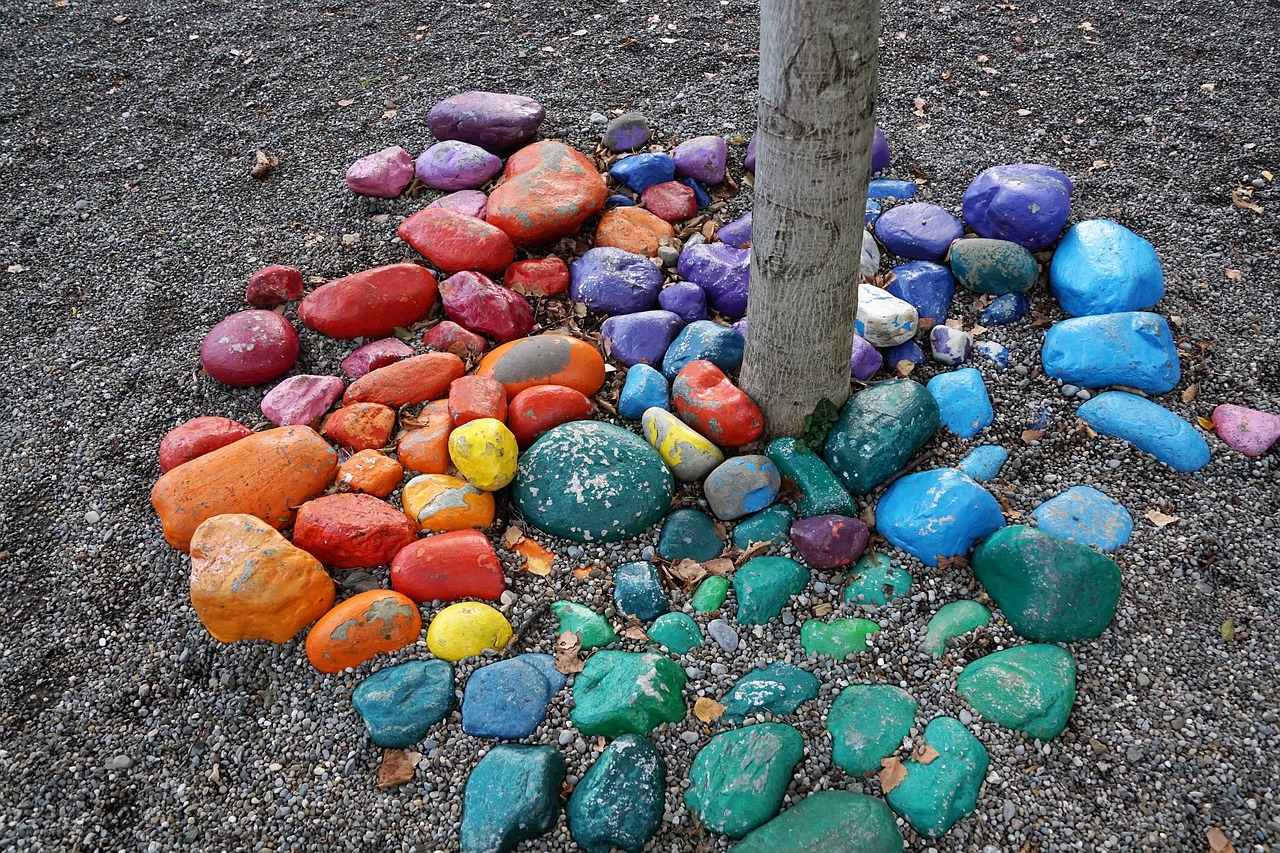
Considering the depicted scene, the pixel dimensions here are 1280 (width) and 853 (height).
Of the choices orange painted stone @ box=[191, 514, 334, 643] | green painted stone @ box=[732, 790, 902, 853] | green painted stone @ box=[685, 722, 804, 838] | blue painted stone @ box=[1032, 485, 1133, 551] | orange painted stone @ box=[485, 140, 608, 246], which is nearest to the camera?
green painted stone @ box=[732, 790, 902, 853]

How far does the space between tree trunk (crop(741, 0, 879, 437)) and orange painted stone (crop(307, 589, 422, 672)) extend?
1.40 metres

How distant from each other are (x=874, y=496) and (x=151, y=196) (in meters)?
3.97

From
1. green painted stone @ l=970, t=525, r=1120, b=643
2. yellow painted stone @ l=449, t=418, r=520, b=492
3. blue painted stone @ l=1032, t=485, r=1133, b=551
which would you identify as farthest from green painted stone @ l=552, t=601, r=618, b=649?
blue painted stone @ l=1032, t=485, r=1133, b=551

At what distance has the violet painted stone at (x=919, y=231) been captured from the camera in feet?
12.0

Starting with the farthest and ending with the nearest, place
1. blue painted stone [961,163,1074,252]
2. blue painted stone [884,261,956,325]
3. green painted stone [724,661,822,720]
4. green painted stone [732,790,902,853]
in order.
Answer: blue painted stone [961,163,1074,252] → blue painted stone [884,261,956,325] → green painted stone [724,661,822,720] → green painted stone [732,790,902,853]

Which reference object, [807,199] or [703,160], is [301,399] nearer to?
[807,199]

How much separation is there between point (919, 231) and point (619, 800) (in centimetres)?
265

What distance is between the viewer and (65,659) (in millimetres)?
2670

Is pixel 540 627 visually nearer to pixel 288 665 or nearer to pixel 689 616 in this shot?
pixel 689 616

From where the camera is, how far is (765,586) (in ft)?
8.70

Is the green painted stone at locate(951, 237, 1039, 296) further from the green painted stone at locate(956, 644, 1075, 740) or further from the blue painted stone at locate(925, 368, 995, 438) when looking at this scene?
the green painted stone at locate(956, 644, 1075, 740)

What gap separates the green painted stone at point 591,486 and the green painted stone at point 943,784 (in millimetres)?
1097

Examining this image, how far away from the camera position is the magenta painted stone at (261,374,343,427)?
10.6 feet

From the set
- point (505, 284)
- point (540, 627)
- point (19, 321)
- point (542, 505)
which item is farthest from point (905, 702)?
point (19, 321)
